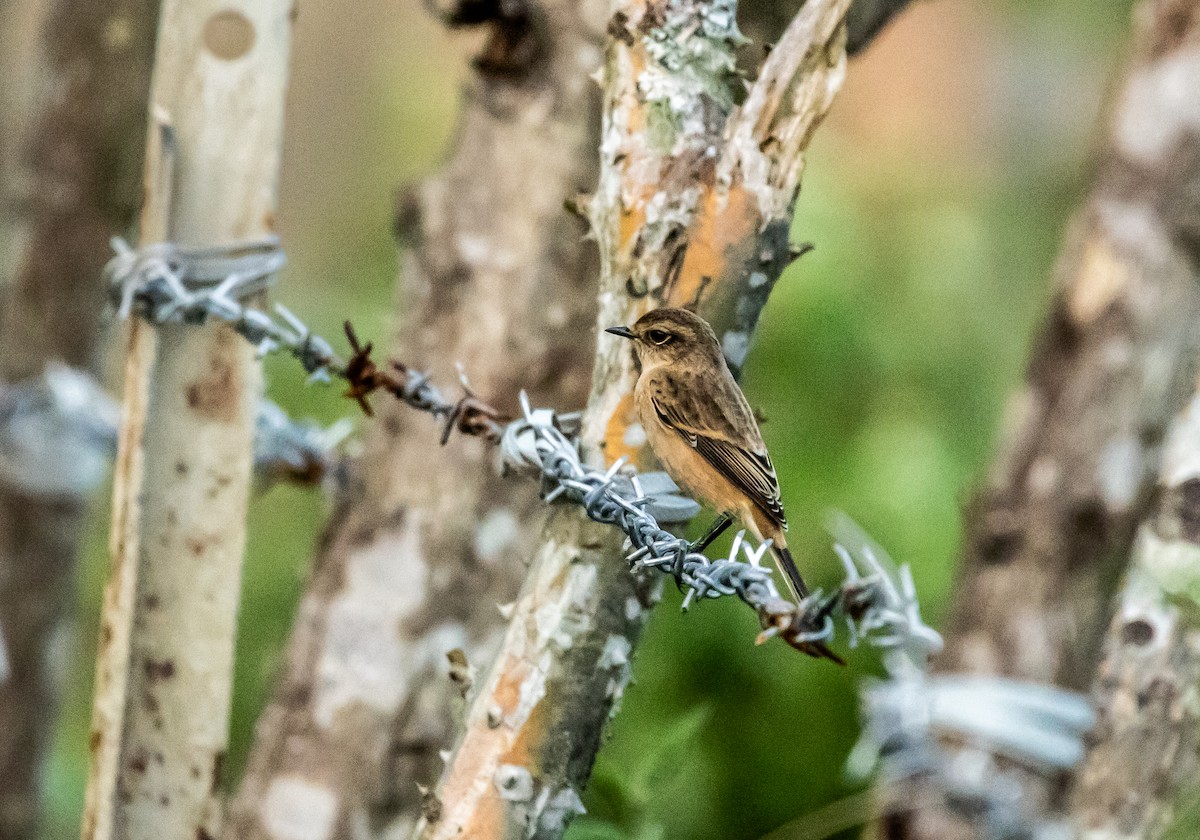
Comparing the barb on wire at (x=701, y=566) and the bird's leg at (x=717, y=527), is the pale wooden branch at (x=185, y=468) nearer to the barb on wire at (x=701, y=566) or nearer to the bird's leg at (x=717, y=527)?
the barb on wire at (x=701, y=566)

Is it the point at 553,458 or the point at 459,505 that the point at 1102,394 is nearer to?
the point at 459,505

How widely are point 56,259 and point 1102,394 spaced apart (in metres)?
3.00

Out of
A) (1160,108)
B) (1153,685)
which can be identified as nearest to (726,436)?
(1153,685)

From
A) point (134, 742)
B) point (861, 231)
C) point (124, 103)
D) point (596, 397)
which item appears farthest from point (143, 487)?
point (861, 231)

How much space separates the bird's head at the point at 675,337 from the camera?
4.67 feet

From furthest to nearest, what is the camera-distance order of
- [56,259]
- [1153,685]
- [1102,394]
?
1. [56,259]
2. [1102,394]
3. [1153,685]

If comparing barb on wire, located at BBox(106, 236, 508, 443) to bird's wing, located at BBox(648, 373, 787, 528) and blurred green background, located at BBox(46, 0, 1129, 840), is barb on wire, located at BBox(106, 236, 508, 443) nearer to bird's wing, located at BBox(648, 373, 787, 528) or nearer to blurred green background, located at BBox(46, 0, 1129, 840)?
bird's wing, located at BBox(648, 373, 787, 528)

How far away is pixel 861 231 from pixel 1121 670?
14.9 ft

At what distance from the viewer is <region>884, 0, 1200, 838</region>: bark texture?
3.40 metres

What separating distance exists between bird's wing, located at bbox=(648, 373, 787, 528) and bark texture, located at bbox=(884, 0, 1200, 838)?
2.30m

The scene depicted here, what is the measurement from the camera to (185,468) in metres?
2.13

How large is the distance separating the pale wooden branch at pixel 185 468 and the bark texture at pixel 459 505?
0.83 meters

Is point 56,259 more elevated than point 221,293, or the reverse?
point 56,259

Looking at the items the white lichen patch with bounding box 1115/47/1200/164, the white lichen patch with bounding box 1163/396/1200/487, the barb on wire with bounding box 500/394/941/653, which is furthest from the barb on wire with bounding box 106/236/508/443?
the white lichen patch with bounding box 1115/47/1200/164
